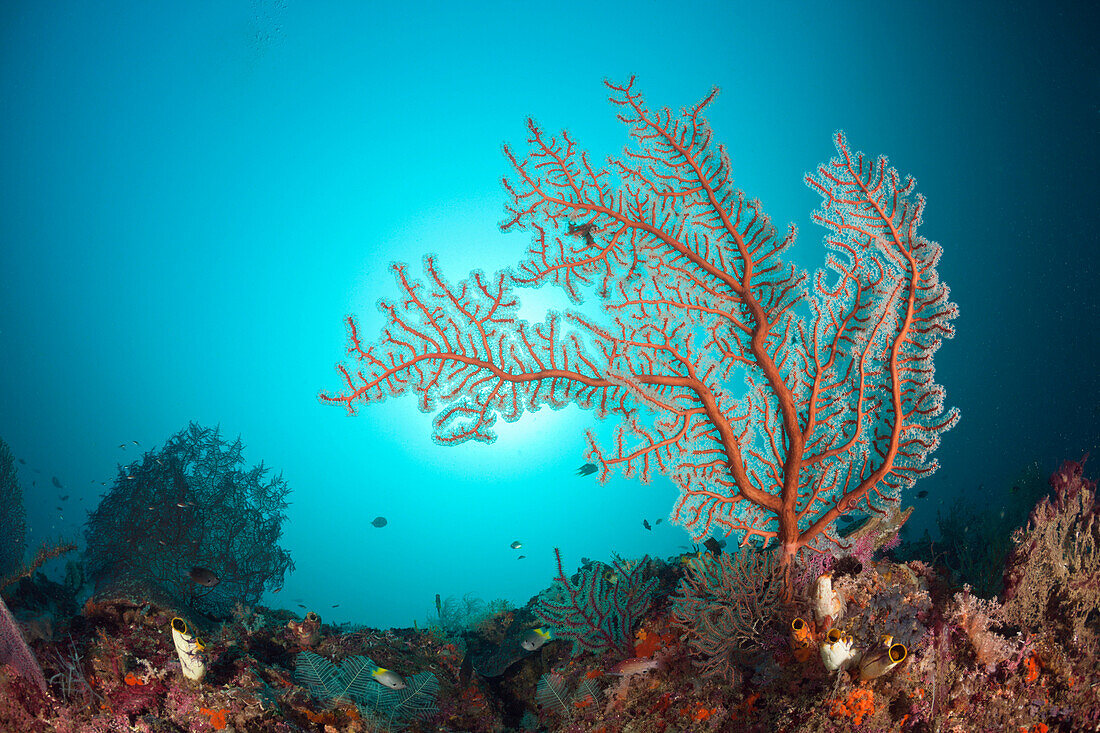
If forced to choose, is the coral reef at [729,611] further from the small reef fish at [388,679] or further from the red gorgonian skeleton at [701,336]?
the small reef fish at [388,679]

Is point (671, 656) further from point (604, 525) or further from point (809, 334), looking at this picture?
point (604, 525)

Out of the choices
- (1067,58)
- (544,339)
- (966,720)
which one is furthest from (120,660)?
(1067,58)

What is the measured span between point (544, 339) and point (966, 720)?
3.21 meters

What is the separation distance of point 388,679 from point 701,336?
11.2 feet

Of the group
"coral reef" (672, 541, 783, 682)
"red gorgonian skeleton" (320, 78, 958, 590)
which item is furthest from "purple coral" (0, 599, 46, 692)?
"coral reef" (672, 541, 783, 682)

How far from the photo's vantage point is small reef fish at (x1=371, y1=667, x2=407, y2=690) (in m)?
3.15

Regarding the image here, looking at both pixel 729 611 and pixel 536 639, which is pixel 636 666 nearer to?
pixel 729 611

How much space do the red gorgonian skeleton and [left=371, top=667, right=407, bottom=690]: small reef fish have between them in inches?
66.5

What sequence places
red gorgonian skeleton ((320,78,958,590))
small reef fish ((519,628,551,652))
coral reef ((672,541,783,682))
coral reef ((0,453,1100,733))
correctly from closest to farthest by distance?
coral reef ((0,453,1100,733)) < coral reef ((672,541,783,682)) < red gorgonian skeleton ((320,78,958,590)) < small reef fish ((519,628,551,652))

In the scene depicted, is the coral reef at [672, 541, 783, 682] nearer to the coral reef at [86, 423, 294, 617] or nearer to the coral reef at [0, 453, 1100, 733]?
the coral reef at [0, 453, 1100, 733]

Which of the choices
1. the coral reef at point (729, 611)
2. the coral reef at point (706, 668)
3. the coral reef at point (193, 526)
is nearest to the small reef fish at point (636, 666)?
the coral reef at point (706, 668)

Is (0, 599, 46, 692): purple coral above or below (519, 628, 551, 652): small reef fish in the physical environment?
above

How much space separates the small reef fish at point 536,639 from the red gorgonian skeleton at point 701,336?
1.78 meters

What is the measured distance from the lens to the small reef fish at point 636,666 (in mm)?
2994
